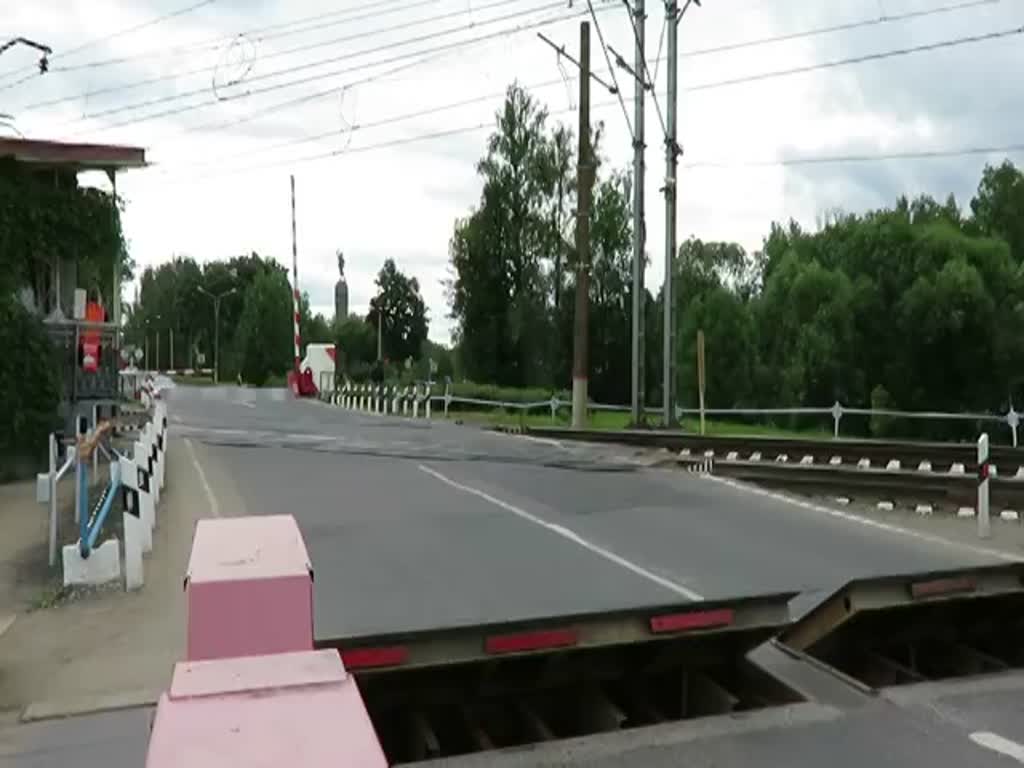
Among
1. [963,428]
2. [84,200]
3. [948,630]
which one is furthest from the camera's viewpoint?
[963,428]

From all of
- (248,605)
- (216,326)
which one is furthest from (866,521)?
(216,326)

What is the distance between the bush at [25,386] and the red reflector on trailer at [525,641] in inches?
549

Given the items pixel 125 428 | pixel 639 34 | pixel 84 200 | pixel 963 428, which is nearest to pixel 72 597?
pixel 84 200

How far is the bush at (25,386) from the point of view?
17.0 m

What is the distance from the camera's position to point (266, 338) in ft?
282

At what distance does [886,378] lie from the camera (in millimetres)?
49250

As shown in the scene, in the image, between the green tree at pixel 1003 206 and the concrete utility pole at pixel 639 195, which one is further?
the green tree at pixel 1003 206

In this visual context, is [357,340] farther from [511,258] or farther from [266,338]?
[511,258]

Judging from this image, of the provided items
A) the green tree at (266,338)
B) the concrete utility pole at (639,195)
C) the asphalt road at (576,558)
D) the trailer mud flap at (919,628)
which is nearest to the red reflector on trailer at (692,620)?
the asphalt road at (576,558)

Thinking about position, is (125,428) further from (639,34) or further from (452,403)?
(452,403)

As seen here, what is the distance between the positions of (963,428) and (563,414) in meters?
15.8

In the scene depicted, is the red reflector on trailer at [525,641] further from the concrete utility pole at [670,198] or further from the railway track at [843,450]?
the concrete utility pole at [670,198]

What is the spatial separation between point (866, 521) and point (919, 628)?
6.19m

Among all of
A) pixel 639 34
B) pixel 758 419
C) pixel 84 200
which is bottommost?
pixel 758 419
